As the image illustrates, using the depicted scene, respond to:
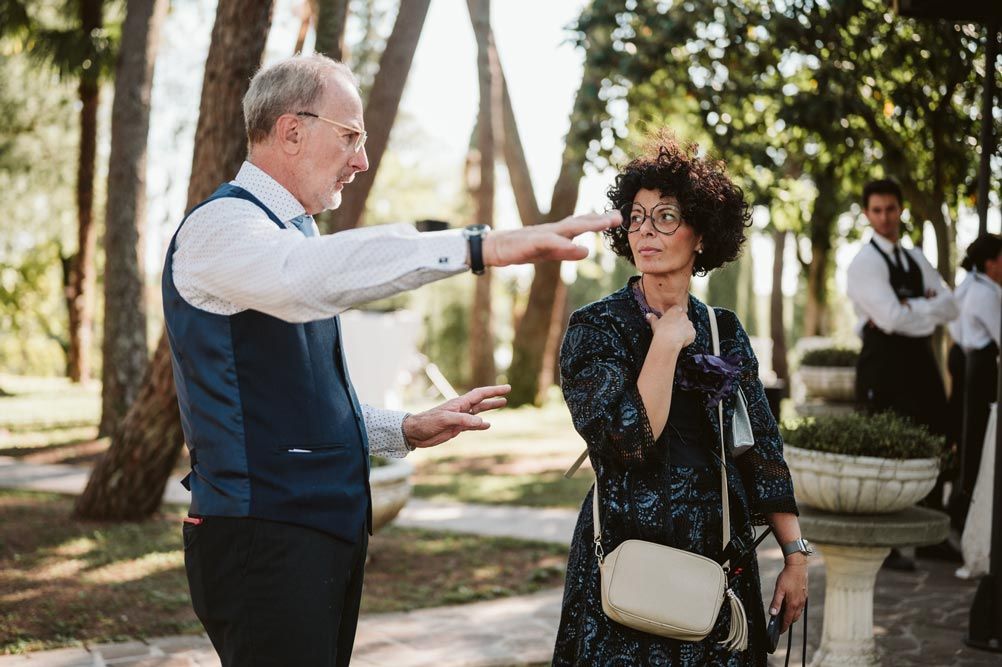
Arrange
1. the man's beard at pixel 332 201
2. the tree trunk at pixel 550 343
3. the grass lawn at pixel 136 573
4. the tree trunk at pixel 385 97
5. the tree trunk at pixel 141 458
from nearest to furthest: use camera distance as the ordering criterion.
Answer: the man's beard at pixel 332 201 < the grass lawn at pixel 136 573 < the tree trunk at pixel 141 458 < the tree trunk at pixel 385 97 < the tree trunk at pixel 550 343

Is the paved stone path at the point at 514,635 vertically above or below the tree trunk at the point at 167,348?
below

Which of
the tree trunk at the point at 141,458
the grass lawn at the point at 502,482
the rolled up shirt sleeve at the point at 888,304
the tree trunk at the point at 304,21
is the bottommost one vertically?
the grass lawn at the point at 502,482

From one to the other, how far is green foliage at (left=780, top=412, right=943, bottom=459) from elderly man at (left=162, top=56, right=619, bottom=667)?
279cm

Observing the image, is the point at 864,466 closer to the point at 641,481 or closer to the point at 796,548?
the point at 796,548

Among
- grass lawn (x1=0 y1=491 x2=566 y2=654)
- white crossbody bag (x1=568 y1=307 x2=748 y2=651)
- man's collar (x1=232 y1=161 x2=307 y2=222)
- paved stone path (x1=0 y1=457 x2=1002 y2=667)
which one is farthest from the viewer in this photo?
grass lawn (x1=0 y1=491 x2=566 y2=654)

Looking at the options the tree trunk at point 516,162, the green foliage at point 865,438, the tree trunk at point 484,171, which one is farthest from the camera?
the tree trunk at point 516,162

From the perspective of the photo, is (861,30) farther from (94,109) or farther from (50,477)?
(94,109)

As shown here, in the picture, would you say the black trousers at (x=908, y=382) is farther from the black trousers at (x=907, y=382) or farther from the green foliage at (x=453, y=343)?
the green foliage at (x=453, y=343)

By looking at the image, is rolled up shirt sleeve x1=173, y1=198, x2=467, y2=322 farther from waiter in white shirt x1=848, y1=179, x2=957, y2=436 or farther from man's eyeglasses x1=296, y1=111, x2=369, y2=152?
waiter in white shirt x1=848, y1=179, x2=957, y2=436

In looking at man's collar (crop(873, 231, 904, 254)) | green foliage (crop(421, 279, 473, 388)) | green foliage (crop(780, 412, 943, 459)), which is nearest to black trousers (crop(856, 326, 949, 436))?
man's collar (crop(873, 231, 904, 254))

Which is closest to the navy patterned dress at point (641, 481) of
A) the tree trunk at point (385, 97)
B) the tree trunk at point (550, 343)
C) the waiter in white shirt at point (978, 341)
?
the waiter in white shirt at point (978, 341)

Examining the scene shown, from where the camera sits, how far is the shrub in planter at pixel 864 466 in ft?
14.6

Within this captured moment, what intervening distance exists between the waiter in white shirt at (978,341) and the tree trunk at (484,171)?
8855 millimetres

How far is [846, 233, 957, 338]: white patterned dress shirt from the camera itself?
661cm
